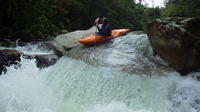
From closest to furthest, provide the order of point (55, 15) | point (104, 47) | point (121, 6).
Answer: point (104, 47), point (55, 15), point (121, 6)

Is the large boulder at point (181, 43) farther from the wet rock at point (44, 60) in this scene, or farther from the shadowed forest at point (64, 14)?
the wet rock at point (44, 60)

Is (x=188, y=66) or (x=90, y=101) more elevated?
(x=188, y=66)

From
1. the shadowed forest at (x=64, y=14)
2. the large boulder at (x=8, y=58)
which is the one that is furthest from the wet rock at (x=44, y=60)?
the shadowed forest at (x=64, y=14)

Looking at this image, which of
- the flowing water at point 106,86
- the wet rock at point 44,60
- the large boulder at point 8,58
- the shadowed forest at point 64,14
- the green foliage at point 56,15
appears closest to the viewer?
the flowing water at point 106,86

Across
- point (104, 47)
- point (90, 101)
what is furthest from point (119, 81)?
point (104, 47)

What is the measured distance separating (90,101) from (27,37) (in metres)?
8.64

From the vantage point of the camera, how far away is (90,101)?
5695mm

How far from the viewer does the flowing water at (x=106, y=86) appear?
16.5 feet

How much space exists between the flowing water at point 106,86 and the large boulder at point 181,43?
197 mm

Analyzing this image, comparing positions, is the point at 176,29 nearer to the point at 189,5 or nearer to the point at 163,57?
the point at 163,57

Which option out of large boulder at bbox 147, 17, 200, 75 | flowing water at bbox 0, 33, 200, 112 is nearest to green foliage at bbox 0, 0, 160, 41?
flowing water at bbox 0, 33, 200, 112

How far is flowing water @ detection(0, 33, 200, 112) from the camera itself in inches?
198

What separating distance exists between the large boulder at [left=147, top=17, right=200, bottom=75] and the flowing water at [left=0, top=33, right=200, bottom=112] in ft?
0.65

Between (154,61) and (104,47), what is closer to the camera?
(154,61)
